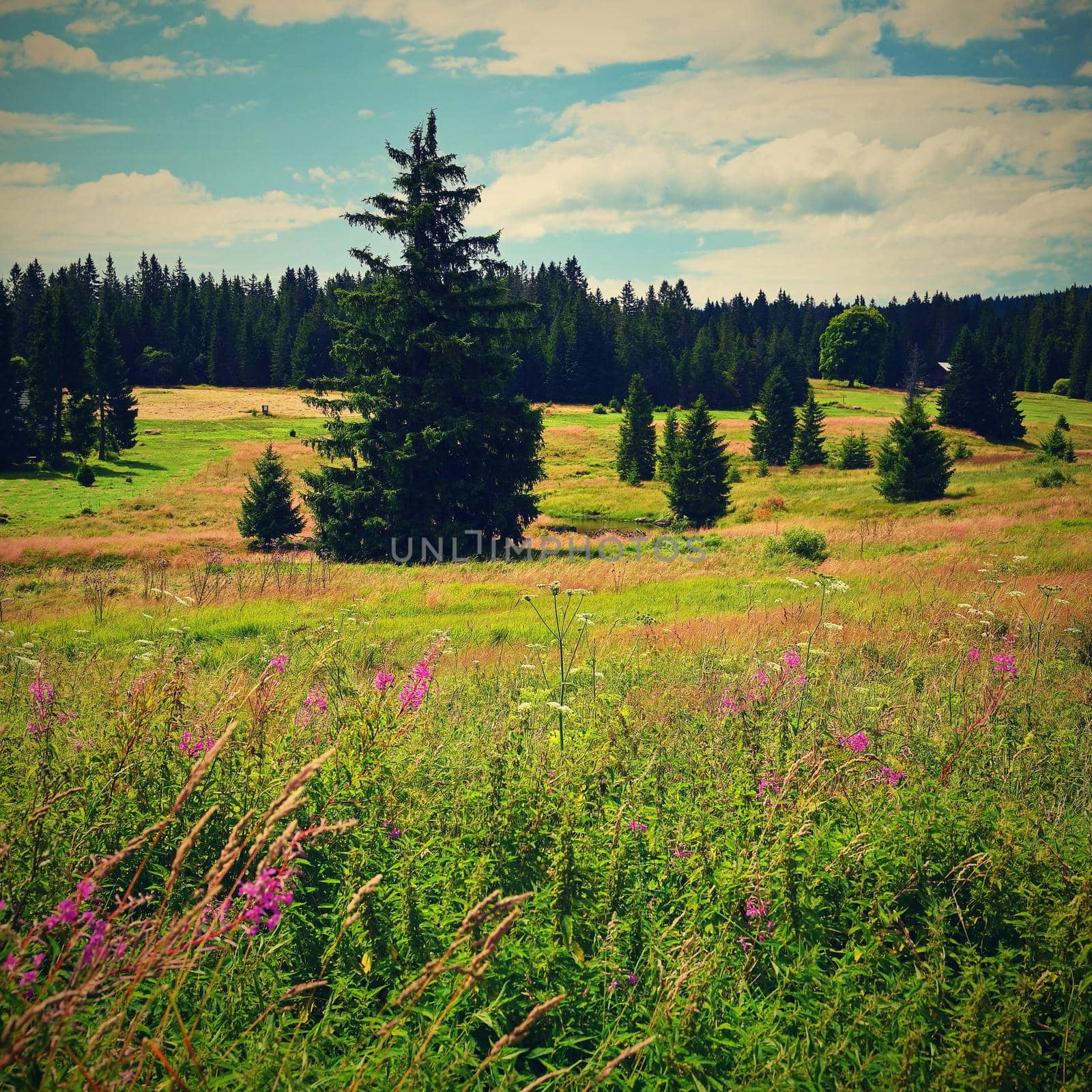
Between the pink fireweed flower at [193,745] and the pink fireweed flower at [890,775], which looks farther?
the pink fireweed flower at [890,775]

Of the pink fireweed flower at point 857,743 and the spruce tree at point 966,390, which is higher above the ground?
the spruce tree at point 966,390

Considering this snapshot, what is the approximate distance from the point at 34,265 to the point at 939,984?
526 feet

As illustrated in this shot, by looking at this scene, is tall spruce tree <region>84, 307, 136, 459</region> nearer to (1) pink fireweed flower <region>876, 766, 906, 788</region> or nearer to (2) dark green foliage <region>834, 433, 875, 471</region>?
(2) dark green foliage <region>834, 433, 875, 471</region>

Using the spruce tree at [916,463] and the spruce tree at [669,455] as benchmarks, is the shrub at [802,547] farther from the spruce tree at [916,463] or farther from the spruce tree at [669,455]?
the spruce tree at [669,455]

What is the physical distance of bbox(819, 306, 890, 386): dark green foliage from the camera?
364 feet

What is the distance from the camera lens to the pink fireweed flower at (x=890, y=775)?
11.6 feet

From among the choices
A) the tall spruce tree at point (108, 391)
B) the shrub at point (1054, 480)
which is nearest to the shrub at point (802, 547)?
the shrub at point (1054, 480)

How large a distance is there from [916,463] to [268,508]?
3646cm

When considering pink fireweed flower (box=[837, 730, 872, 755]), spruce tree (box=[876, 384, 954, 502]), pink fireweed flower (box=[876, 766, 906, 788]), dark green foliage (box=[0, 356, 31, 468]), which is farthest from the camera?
dark green foliage (box=[0, 356, 31, 468])

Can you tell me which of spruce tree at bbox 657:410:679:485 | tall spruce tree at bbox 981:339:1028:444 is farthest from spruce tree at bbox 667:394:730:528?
tall spruce tree at bbox 981:339:1028:444

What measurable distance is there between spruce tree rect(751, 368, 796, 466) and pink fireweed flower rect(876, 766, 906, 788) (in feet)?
193

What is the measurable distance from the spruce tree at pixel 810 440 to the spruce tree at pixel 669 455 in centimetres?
1064

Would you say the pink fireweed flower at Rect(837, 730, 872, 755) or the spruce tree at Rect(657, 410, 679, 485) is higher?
the spruce tree at Rect(657, 410, 679, 485)

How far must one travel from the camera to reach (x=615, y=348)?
333 ft
